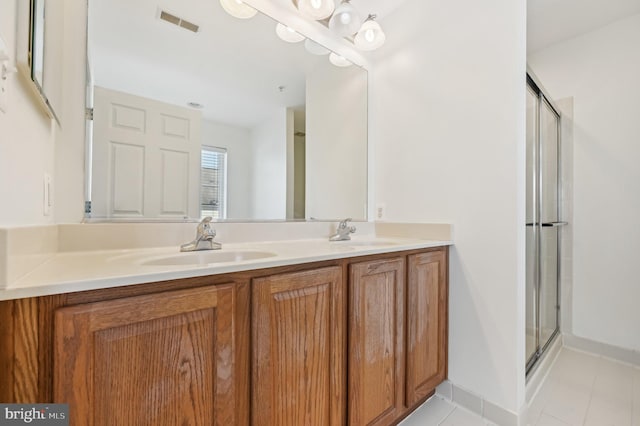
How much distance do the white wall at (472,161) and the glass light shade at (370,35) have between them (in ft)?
0.51

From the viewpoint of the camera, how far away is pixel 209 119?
53.6 inches

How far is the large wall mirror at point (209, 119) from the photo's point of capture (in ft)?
3.70

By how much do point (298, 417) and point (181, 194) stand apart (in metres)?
1.00

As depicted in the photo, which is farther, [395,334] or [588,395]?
[588,395]

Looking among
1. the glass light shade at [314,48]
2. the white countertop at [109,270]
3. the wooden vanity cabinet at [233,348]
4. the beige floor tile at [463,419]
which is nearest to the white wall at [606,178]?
the beige floor tile at [463,419]

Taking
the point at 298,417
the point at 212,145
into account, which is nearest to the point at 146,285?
the point at 298,417

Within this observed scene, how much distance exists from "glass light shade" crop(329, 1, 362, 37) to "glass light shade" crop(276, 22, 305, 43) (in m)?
0.21

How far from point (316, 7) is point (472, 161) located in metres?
1.18

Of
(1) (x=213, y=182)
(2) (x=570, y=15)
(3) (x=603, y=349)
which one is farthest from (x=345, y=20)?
(3) (x=603, y=349)

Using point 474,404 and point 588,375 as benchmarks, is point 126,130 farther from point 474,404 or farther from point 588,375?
point 588,375

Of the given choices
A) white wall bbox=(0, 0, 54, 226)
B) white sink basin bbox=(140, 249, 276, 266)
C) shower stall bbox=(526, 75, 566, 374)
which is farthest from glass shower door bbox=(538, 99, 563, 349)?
white wall bbox=(0, 0, 54, 226)

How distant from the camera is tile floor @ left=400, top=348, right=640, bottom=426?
1358 mm

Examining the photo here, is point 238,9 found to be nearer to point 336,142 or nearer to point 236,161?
point 236,161

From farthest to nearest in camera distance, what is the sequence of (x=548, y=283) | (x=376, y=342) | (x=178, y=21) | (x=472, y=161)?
(x=548, y=283)
(x=472, y=161)
(x=178, y=21)
(x=376, y=342)
